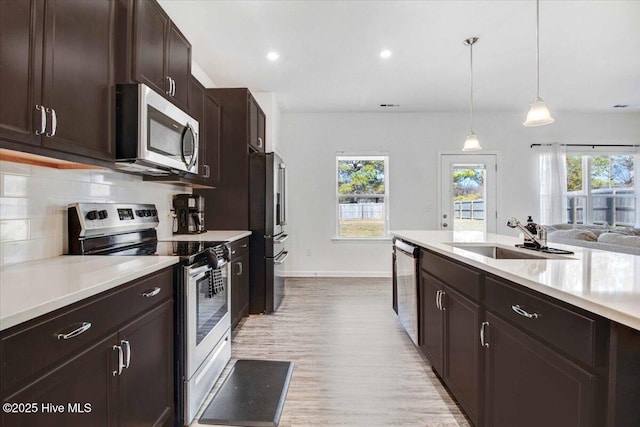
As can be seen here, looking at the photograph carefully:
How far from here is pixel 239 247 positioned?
3.13m

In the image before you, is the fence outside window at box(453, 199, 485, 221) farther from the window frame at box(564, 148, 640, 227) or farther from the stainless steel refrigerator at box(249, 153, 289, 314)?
the stainless steel refrigerator at box(249, 153, 289, 314)

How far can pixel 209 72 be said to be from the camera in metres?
3.99

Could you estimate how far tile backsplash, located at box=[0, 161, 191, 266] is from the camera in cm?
144

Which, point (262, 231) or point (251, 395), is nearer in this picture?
point (251, 395)

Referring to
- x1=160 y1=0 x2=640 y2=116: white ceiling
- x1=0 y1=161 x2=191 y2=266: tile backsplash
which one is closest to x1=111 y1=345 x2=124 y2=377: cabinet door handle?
x1=0 y1=161 x2=191 y2=266: tile backsplash

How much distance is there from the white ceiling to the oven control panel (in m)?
1.66

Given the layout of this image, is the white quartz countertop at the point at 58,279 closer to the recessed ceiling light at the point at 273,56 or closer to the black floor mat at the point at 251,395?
the black floor mat at the point at 251,395


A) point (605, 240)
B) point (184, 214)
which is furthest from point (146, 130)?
point (605, 240)

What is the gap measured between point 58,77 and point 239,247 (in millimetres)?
2039

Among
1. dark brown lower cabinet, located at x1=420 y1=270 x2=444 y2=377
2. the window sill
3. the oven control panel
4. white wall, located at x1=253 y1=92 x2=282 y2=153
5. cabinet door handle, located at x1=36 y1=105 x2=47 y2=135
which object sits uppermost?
white wall, located at x1=253 y1=92 x2=282 y2=153

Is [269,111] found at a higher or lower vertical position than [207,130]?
higher

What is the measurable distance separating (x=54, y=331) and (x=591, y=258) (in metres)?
2.20

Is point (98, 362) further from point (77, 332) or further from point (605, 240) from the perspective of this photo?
point (605, 240)

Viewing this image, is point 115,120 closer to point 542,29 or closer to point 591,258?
point 591,258
